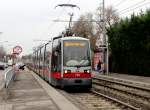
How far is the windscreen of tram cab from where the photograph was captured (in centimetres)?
2323

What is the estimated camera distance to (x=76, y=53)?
23.4m

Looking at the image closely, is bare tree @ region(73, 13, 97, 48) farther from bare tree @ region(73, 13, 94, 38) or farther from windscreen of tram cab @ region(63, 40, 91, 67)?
windscreen of tram cab @ region(63, 40, 91, 67)

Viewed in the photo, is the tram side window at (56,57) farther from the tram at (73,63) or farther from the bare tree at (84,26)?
the bare tree at (84,26)

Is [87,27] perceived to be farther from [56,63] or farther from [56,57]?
[56,63]

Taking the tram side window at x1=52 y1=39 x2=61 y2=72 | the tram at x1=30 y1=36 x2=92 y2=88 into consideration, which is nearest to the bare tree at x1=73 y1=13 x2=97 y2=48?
the tram side window at x1=52 y1=39 x2=61 y2=72

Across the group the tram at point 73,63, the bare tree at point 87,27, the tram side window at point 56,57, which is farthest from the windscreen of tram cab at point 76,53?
the bare tree at point 87,27

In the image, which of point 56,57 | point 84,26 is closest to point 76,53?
point 56,57

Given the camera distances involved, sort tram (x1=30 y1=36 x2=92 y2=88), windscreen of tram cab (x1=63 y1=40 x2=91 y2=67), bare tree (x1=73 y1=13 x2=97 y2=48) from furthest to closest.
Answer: bare tree (x1=73 y1=13 x2=97 y2=48)
windscreen of tram cab (x1=63 y1=40 x2=91 y2=67)
tram (x1=30 y1=36 x2=92 y2=88)

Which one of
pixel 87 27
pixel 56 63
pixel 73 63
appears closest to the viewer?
pixel 73 63

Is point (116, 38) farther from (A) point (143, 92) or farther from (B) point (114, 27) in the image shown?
(A) point (143, 92)

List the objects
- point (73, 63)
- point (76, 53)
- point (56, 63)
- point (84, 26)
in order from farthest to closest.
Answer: point (84, 26) < point (56, 63) < point (76, 53) < point (73, 63)

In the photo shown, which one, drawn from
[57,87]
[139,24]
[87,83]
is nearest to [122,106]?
[87,83]

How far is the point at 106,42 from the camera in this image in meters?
51.6

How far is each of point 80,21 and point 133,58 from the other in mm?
54854
